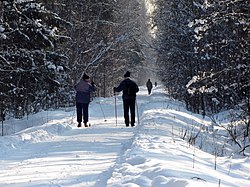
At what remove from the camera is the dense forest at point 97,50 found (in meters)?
13.2

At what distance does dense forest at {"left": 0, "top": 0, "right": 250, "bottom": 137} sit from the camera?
13219 millimetres

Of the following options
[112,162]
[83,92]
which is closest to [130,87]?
[83,92]

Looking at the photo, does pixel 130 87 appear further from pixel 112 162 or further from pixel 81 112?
pixel 112 162

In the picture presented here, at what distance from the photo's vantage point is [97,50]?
31328mm

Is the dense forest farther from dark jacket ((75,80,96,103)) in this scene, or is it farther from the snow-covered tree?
dark jacket ((75,80,96,103))

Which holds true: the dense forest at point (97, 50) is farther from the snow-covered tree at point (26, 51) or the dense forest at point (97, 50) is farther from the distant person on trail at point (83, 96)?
the distant person on trail at point (83, 96)

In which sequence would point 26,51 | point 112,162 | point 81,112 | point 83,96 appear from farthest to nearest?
point 26,51
point 83,96
point 81,112
point 112,162

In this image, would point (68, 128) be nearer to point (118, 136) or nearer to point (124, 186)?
point (118, 136)

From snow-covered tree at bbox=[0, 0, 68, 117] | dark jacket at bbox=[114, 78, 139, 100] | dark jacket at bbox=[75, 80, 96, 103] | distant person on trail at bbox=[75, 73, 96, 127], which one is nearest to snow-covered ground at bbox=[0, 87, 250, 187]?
distant person on trail at bbox=[75, 73, 96, 127]

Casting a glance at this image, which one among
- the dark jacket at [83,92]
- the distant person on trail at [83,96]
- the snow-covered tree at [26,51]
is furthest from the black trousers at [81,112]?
the snow-covered tree at [26,51]

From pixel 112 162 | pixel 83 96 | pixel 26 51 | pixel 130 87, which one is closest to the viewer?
pixel 112 162

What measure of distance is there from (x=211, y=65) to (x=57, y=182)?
19.3m

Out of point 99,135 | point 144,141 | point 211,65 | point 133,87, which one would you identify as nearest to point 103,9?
point 211,65

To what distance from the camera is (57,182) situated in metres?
6.60
